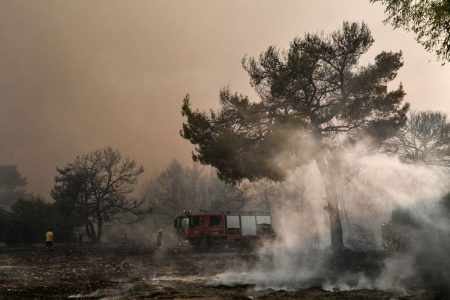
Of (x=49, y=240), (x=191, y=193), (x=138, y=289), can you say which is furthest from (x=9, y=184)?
(x=138, y=289)

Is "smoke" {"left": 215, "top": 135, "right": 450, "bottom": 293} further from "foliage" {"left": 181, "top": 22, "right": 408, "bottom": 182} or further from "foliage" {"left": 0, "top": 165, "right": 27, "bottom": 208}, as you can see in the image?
"foliage" {"left": 0, "top": 165, "right": 27, "bottom": 208}

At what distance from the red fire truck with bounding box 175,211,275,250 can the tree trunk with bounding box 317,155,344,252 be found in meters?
9.99

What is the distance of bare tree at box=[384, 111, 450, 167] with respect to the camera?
3456 cm

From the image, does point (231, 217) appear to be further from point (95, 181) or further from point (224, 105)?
point (95, 181)

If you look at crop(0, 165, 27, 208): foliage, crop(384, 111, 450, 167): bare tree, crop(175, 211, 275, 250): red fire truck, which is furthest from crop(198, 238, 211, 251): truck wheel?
crop(0, 165, 27, 208): foliage

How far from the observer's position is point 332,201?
75.2 feet

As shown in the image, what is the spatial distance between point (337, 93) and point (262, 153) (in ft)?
19.8

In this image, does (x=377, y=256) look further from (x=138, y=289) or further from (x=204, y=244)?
(x=204, y=244)

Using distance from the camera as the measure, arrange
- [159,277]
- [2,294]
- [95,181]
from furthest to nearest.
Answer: [95,181]
[159,277]
[2,294]

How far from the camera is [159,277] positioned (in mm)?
13773

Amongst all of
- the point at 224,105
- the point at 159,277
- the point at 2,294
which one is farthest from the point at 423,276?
the point at 224,105

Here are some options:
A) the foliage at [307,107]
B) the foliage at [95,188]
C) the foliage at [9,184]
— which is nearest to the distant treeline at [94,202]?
the foliage at [95,188]

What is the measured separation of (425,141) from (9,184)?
77.3 meters

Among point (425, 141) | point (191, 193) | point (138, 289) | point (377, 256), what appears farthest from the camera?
point (191, 193)
